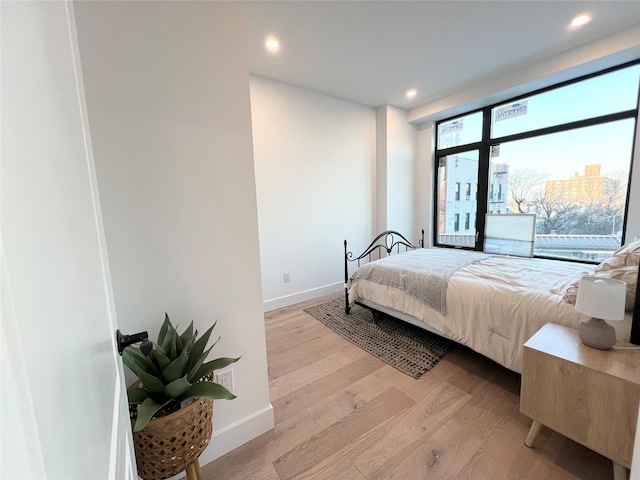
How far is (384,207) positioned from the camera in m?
4.20

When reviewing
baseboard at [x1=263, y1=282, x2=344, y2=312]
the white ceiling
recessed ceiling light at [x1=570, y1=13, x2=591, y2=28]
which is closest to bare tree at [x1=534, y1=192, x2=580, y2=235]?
the white ceiling

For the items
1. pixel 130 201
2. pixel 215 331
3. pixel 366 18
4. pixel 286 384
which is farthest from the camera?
pixel 366 18

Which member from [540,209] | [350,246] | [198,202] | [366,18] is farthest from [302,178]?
[540,209]

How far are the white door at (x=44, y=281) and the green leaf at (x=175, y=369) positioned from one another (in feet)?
1.79

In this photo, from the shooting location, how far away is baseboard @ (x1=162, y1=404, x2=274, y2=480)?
1.40 meters

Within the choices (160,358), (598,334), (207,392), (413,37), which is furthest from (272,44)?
(598,334)

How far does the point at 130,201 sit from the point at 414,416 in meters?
1.96

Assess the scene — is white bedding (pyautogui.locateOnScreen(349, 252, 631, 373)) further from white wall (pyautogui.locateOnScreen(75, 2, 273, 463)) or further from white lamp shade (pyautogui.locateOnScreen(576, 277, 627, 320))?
white wall (pyautogui.locateOnScreen(75, 2, 273, 463))

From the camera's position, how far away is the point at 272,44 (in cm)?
250

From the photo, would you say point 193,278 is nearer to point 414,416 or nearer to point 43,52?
point 43,52

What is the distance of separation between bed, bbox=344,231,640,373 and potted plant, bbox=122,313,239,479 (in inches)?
69.4

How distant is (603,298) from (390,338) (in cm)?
163

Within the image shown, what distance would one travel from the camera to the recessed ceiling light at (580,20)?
2.21 meters

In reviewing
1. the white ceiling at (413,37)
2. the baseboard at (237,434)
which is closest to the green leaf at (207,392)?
the baseboard at (237,434)
